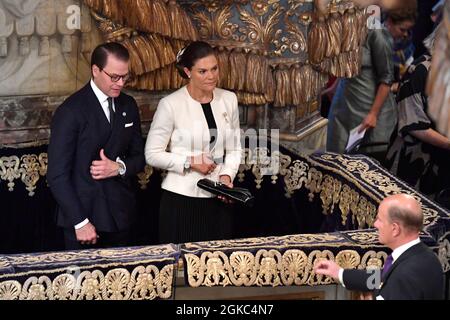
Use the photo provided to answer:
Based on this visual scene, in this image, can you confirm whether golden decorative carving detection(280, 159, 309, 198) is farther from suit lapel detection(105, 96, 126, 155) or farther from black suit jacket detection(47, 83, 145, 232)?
suit lapel detection(105, 96, 126, 155)

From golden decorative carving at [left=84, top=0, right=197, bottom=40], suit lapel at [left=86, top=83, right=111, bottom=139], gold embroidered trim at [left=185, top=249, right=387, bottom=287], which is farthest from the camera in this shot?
golden decorative carving at [left=84, top=0, right=197, bottom=40]

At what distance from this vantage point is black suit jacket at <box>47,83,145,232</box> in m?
6.27

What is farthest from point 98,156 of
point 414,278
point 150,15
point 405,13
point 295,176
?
point 405,13

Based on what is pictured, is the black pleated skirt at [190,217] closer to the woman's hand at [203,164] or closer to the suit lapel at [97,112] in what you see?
the woman's hand at [203,164]

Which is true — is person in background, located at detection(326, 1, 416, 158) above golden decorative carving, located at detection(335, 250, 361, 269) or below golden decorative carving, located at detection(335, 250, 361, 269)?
above

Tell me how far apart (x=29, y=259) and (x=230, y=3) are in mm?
2874

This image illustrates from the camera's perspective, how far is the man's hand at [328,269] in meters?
5.38

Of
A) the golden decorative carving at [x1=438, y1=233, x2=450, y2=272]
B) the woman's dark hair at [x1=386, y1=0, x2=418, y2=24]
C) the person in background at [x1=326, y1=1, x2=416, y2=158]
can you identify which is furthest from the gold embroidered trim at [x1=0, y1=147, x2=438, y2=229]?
the woman's dark hair at [x1=386, y1=0, x2=418, y2=24]

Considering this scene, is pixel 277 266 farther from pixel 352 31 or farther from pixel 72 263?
pixel 352 31

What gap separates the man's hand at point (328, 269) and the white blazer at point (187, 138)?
140 cm

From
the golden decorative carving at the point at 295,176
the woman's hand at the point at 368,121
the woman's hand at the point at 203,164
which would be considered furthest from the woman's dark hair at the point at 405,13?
the woman's hand at the point at 203,164

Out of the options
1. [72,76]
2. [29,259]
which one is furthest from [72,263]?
[72,76]

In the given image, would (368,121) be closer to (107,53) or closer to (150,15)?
(150,15)

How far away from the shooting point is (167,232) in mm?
6844
